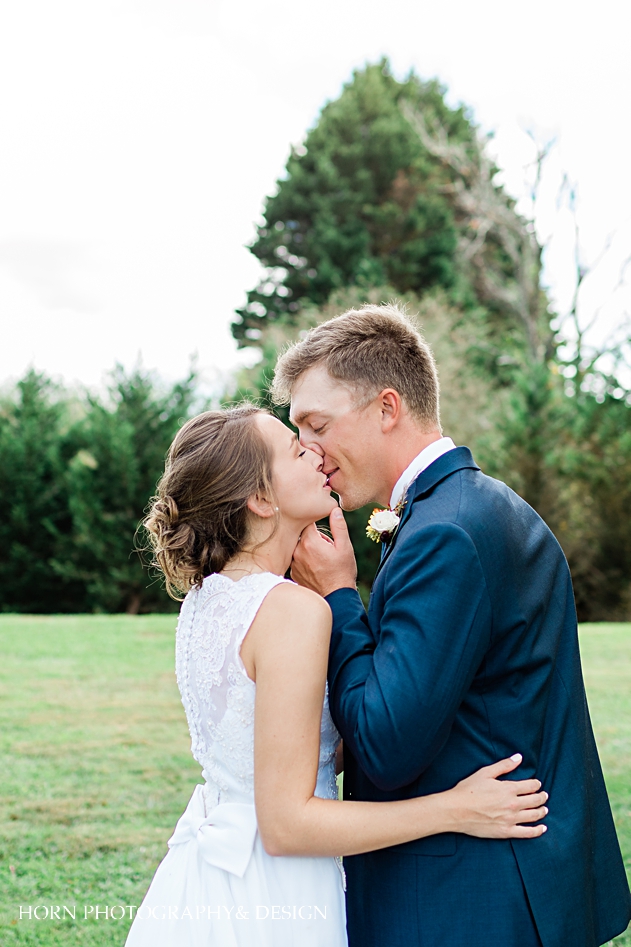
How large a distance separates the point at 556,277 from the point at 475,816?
2789 centimetres

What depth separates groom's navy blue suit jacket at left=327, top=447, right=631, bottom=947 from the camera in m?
1.82

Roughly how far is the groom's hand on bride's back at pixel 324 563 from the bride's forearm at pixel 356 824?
55 centimetres

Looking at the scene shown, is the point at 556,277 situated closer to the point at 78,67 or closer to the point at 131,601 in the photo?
the point at 78,67

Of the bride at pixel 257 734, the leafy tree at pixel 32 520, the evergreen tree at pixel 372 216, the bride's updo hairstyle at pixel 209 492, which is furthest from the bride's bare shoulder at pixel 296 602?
the evergreen tree at pixel 372 216

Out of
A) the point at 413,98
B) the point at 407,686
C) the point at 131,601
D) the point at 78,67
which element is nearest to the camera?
the point at 407,686

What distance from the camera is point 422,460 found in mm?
2398

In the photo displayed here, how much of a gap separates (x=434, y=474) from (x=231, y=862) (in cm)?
114

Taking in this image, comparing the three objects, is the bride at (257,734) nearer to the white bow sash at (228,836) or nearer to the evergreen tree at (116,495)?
the white bow sash at (228,836)

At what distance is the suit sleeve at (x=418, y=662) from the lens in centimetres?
178

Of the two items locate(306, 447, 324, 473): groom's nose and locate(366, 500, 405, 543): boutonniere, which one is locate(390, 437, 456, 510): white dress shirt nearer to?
locate(366, 500, 405, 543): boutonniere

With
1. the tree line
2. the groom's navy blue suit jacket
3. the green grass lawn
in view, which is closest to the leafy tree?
the tree line

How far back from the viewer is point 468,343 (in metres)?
26.5

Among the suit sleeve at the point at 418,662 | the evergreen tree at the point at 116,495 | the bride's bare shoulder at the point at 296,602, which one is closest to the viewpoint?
the suit sleeve at the point at 418,662

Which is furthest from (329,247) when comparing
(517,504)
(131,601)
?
(517,504)
